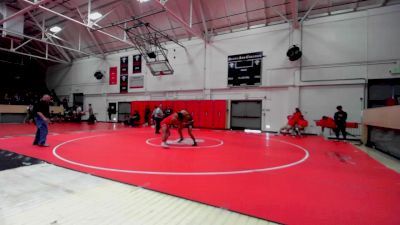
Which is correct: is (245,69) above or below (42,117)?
above

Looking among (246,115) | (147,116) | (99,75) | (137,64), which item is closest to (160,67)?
(147,116)

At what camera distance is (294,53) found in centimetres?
1184

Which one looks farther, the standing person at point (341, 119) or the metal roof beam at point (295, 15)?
the metal roof beam at point (295, 15)

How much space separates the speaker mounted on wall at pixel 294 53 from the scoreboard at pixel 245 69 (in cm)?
188

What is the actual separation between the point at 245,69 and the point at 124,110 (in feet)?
40.6

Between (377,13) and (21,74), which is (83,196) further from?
(21,74)

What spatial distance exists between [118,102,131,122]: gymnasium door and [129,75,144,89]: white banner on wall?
1.93 m

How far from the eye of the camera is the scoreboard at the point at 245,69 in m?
13.5

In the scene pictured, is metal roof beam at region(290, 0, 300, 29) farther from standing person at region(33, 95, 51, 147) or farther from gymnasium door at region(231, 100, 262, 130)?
standing person at region(33, 95, 51, 147)

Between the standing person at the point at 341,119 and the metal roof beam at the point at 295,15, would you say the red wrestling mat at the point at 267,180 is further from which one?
the metal roof beam at the point at 295,15

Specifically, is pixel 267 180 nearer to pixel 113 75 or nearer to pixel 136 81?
pixel 136 81

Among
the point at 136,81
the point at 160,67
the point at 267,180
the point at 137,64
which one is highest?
the point at 137,64

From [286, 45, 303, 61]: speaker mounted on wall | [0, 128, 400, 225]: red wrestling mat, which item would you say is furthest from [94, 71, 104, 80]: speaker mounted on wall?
[286, 45, 303, 61]: speaker mounted on wall

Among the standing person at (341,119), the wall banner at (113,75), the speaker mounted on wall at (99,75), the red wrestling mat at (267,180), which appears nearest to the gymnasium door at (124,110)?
the wall banner at (113,75)
